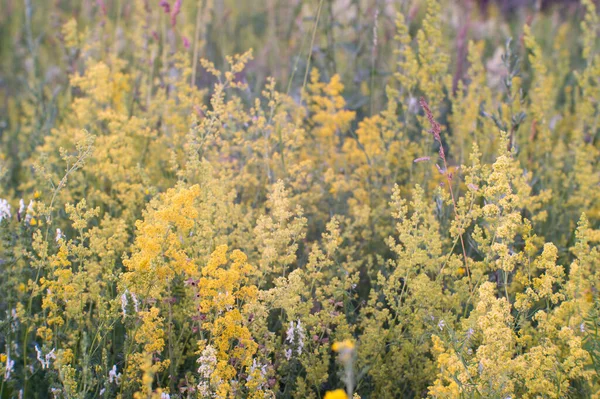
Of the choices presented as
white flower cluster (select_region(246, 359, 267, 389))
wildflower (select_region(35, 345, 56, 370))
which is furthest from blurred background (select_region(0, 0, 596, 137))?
wildflower (select_region(35, 345, 56, 370))

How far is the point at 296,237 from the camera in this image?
2.12 metres

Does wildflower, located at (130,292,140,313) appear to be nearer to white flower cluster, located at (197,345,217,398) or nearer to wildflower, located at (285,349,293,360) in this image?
white flower cluster, located at (197,345,217,398)

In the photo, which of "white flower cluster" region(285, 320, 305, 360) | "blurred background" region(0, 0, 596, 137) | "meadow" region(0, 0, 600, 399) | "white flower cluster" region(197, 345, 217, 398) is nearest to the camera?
"white flower cluster" region(197, 345, 217, 398)

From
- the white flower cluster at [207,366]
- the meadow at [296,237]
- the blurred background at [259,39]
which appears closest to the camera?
the white flower cluster at [207,366]

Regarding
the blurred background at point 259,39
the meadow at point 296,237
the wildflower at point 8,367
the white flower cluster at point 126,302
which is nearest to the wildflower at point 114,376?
the meadow at point 296,237

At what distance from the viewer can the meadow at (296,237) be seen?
5.80ft

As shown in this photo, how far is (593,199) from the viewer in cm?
279

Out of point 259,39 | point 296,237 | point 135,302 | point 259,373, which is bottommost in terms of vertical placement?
point 259,373

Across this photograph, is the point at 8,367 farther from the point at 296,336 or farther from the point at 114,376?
the point at 296,336

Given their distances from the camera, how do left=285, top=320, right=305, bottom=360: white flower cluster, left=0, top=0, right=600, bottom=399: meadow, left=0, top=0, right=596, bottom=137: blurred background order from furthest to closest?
left=0, top=0, right=596, bottom=137: blurred background, left=285, top=320, right=305, bottom=360: white flower cluster, left=0, top=0, right=600, bottom=399: meadow

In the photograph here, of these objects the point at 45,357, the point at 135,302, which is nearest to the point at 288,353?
the point at 135,302

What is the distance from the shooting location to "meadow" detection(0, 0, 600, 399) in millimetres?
1767

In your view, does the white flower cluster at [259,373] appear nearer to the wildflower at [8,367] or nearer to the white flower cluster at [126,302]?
the white flower cluster at [126,302]

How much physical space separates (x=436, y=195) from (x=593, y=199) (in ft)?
2.86
